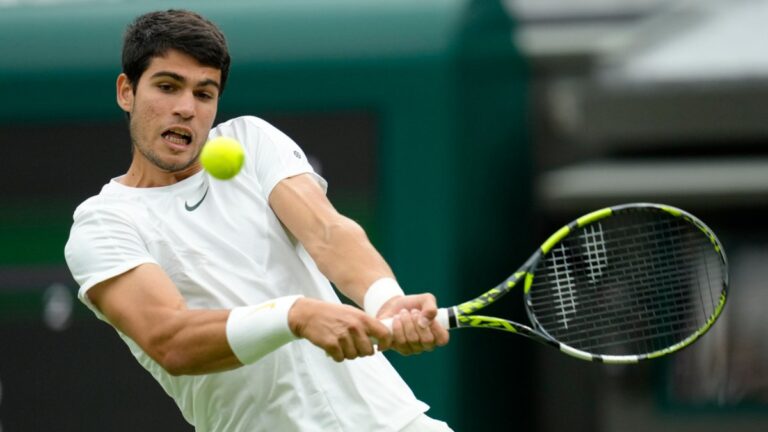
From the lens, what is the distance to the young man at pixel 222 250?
342 cm

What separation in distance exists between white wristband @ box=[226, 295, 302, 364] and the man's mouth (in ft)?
1.50

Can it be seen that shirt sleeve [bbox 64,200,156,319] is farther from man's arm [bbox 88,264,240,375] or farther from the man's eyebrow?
the man's eyebrow

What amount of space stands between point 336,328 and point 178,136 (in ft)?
2.07

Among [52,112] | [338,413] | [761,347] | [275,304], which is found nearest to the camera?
[275,304]

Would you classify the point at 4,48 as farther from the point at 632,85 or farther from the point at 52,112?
the point at 632,85


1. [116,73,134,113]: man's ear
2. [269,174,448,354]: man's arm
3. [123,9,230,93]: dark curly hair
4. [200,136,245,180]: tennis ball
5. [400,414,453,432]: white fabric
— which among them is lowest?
[400,414,453,432]: white fabric

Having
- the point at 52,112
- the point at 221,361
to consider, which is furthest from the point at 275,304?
the point at 52,112

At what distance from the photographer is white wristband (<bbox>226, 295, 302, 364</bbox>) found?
127 inches

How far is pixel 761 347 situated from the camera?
8977 mm

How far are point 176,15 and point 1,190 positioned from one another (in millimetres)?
4113

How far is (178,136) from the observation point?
11.6ft

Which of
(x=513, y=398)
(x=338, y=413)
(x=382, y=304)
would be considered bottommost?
(x=513, y=398)

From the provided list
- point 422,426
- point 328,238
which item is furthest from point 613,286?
point 328,238

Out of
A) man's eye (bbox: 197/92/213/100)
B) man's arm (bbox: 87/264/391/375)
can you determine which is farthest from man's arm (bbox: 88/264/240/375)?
man's eye (bbox: 197/92/213/100)
